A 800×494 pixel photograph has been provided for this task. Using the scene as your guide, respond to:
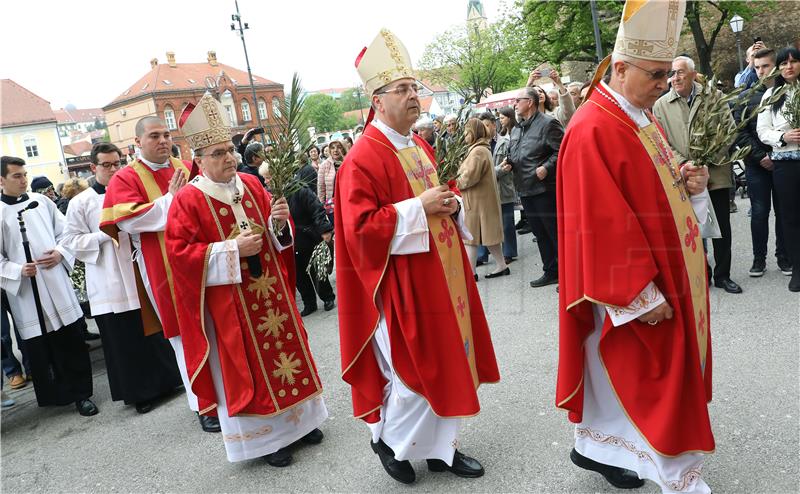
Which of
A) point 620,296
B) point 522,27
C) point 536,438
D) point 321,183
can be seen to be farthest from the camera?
point 522,27

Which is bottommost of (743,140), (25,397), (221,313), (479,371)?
(25,397)

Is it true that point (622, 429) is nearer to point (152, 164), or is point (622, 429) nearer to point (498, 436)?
point (498, 436)

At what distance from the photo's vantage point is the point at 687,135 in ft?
16.7

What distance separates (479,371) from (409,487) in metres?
0.74

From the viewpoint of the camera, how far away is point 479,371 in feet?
11.2

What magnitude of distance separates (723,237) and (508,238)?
127 inches

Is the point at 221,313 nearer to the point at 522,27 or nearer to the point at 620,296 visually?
the point at 620,296

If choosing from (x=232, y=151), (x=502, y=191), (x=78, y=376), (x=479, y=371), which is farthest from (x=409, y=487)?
(x=502, y=191)

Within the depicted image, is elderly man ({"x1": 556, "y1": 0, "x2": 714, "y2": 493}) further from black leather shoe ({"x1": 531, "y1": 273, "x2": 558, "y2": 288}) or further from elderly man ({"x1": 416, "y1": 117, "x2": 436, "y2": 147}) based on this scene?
elderly man ({"x1": 416, "y1": 117, "x2": 436, "y2": 147})

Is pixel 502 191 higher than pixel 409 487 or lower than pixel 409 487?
higher

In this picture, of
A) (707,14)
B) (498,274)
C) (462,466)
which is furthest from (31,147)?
(707,14)

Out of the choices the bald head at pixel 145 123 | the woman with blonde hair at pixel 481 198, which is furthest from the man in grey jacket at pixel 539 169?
the bald head at pixel 145 123

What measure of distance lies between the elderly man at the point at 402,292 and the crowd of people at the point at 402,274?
12mm

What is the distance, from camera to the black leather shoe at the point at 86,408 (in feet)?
17.3
